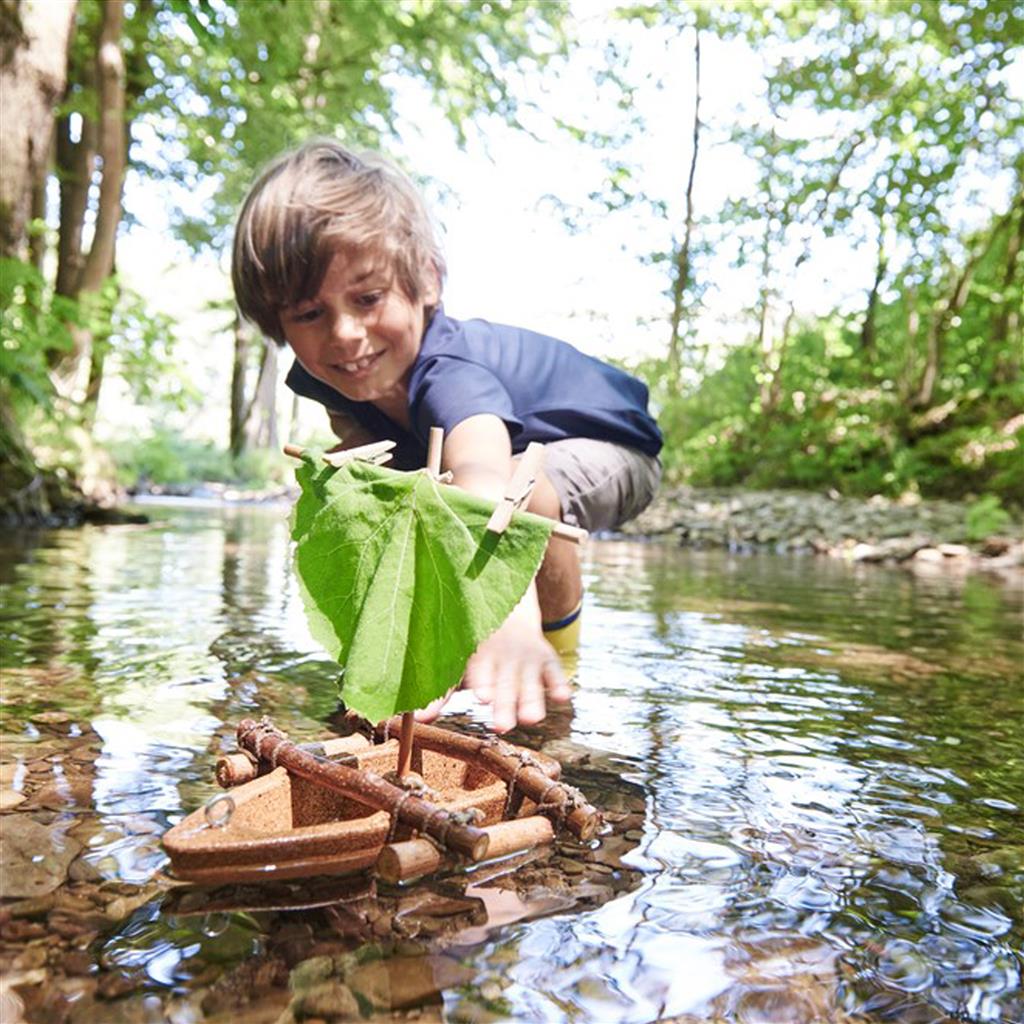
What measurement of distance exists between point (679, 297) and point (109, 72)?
11701 millimetres

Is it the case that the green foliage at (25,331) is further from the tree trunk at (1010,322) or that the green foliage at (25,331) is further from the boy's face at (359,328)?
the tree trunk at (1010,322)

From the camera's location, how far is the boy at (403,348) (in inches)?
97.8

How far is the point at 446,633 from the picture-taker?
121 cm

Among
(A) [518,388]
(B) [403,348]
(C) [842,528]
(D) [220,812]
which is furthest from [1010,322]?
(D) [220,812]

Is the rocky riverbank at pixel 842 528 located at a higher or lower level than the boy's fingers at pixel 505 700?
higher

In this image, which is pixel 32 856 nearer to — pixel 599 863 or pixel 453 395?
pixel 599 863

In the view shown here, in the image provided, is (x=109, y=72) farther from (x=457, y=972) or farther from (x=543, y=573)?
(x=457, y=972)

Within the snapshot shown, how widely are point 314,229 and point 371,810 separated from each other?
5.50ft

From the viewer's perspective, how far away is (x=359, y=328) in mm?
2566

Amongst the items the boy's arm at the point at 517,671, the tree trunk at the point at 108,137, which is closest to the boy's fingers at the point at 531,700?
the boy's arm at the point at 517,671

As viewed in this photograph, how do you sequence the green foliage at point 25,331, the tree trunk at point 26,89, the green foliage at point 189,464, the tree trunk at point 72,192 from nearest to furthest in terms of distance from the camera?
the tree trunk at point 26,89 → the green foliage at point 25,331 → the tree trunk at point 72,192 → the green foliage at point 189,464

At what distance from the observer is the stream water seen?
100 cm

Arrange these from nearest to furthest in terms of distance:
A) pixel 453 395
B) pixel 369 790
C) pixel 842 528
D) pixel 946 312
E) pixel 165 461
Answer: pixel 369 790, pixel 453 395, pixel 842 528, pixel 946 312, pixel 165 461

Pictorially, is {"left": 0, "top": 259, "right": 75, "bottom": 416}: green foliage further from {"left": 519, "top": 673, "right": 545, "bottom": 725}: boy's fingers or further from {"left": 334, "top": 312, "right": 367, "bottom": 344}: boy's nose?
{"left": 519, "top": 673, "right": 545, "bottom": 725}: boy's fingers
